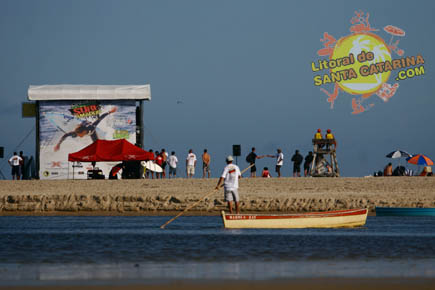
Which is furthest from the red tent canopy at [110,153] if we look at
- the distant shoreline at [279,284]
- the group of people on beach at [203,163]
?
the distant shoreline at [279,284]

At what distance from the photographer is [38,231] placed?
2145 centimetres

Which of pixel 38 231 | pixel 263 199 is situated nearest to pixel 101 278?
pixel 38 231

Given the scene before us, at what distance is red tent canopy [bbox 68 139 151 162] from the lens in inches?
1526

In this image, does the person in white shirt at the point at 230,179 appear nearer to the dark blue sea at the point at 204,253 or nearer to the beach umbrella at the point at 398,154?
the dark blue sea at the point at 204,253

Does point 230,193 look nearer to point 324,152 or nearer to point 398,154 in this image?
point 324,152

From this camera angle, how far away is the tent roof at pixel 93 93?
4512 centimetres

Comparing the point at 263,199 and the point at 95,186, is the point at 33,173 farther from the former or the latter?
the point at 263,199

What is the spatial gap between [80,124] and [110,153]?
6767 mm

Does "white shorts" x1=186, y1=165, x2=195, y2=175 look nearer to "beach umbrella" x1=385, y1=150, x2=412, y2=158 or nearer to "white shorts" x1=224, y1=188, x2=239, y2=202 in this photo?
Result: "beach umbrella" x1=385, y1=150, x2=412, y2=158

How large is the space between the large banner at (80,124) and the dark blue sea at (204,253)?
71.1ft

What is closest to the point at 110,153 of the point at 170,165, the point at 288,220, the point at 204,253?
the point at 170,165

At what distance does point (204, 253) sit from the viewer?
15375mm

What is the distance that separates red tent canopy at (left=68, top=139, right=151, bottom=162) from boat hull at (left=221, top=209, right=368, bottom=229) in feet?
58.5

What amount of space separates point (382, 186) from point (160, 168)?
44.3ft
